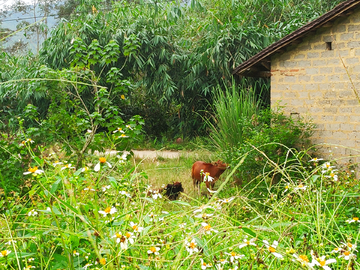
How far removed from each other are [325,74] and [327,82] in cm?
15

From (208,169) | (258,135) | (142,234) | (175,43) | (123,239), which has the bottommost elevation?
(208,169)

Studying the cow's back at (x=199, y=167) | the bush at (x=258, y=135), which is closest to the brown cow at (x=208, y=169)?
the cow's back at (x=199, y=167)

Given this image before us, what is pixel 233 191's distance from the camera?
6.17 m

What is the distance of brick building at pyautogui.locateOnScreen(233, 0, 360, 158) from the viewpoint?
269 inches

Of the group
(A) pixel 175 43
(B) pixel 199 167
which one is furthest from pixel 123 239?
(A) pixel 175 43

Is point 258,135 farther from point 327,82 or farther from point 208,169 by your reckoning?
point 327,82

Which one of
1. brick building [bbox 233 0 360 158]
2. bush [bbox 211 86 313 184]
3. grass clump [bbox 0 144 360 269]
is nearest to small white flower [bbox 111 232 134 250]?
grass clump [bbox 0 144 360 269]

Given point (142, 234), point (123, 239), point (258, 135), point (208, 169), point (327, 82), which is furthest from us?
point (327, 82)

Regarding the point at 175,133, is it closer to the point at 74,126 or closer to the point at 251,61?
the point at 251,61

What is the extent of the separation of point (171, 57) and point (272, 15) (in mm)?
3778

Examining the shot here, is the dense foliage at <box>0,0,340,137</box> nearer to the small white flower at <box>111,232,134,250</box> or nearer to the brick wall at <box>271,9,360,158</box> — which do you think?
the brick wall at <box>271,9,360,158</box>

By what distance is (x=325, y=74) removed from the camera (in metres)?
7.11

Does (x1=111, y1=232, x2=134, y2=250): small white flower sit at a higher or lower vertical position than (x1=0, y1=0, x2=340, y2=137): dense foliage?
lower

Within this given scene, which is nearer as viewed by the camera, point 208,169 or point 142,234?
point 142,234
